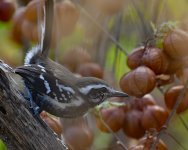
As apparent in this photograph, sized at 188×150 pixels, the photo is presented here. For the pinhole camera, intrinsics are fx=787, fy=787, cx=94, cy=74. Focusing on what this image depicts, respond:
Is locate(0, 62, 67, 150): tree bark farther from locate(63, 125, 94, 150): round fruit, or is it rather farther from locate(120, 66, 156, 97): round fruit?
locate(63, 125, 94, 150): round fruit

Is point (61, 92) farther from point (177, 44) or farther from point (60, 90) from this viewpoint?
point (177, 44)

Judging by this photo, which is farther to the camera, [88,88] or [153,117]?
[153,117]

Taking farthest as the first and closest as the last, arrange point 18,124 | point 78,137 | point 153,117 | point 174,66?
1. point 78,137
2. point 153,117
3. point 174,66
4. point 18,124

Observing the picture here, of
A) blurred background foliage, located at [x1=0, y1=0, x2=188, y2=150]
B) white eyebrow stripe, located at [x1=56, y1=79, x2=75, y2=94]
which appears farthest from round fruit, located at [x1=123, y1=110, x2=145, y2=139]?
white eyebrow stripe, located at [x1=56, y1=79, x2=75, y2=94]

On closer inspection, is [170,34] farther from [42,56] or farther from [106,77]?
[106,77]

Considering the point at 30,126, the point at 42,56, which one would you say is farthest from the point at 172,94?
the point at 30,126

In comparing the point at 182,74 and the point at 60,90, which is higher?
the point at 60,90

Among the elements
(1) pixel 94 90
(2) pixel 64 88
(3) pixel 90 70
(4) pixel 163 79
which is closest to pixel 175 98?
(4) pixel 163 79
